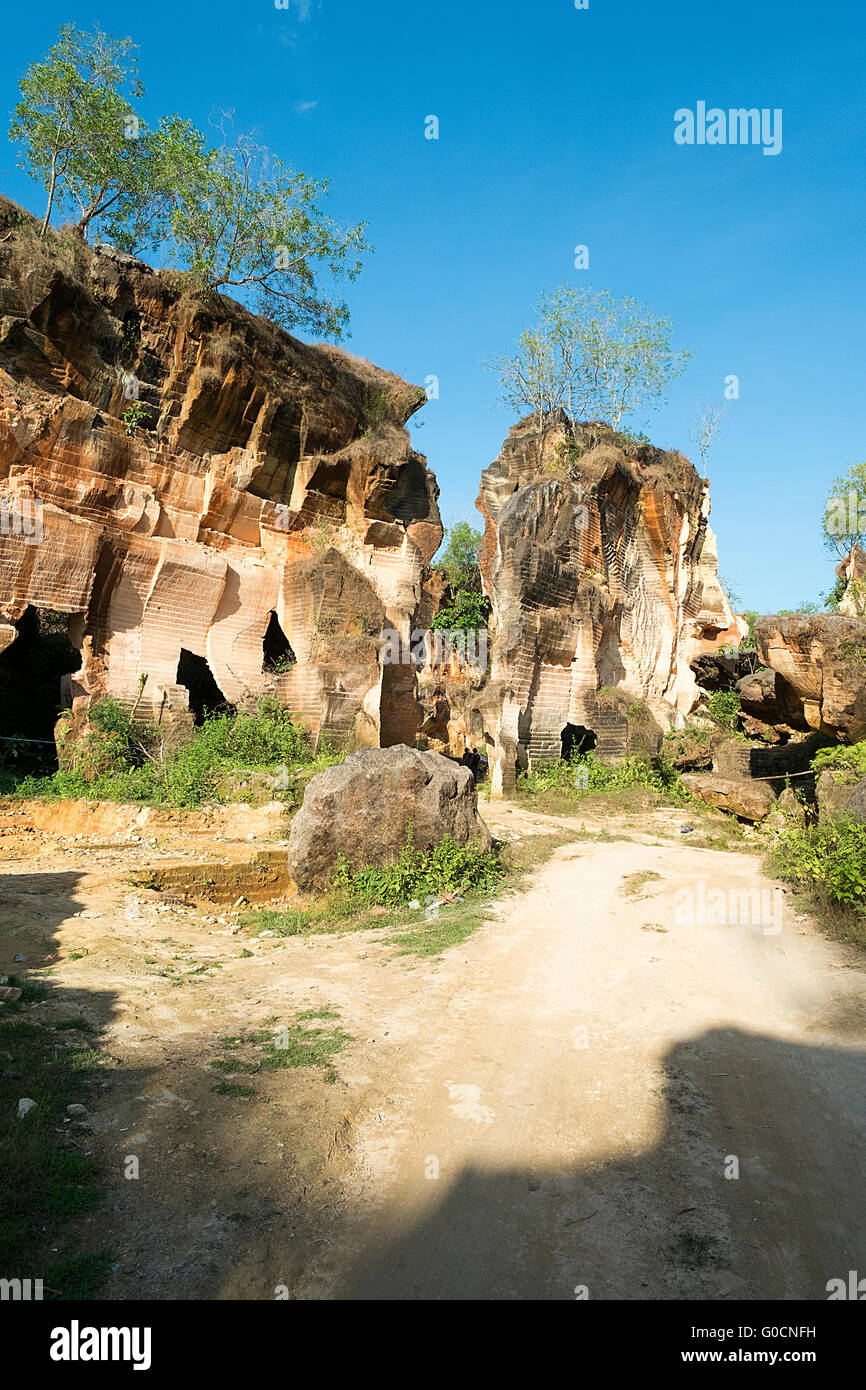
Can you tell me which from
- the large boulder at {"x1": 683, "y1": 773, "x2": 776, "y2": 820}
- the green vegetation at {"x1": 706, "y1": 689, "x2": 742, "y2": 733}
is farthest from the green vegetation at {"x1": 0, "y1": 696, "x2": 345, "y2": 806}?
the green vegetation at {"x1": 706, "y1": 689, "x2": 742, "y2": 733}

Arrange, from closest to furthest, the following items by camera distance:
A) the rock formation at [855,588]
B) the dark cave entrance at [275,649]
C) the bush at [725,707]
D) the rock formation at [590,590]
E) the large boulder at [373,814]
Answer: the large boulder at [373,814] < the rock formation at [855,588] < the rock formation at [590,590] < the bush at [725,707] < the dark cave entrance at [275,649]

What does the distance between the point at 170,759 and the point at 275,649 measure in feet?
19.2

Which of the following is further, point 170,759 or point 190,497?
point 190,497

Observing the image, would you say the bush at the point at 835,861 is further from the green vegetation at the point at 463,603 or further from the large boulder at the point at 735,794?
the green vegetation at the point at 463,603

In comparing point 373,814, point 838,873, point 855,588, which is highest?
point 855,588

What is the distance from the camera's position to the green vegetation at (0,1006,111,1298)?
2666 millimetres

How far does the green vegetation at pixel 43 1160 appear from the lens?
105 inches

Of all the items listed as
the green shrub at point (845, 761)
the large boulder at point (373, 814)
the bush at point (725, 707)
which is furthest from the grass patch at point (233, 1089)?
the bush at point (725, 707)

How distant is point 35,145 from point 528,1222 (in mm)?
22337

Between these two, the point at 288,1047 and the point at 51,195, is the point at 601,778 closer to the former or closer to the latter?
the point at 288,1047

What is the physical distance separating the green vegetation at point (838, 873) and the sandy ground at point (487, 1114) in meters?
0.29

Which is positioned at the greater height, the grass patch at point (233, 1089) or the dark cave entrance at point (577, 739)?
the dark cave entrance at point (577, 739)

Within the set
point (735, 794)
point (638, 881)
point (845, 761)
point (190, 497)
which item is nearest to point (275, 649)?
point (190, 497)

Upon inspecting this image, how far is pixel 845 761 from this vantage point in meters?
9.04
